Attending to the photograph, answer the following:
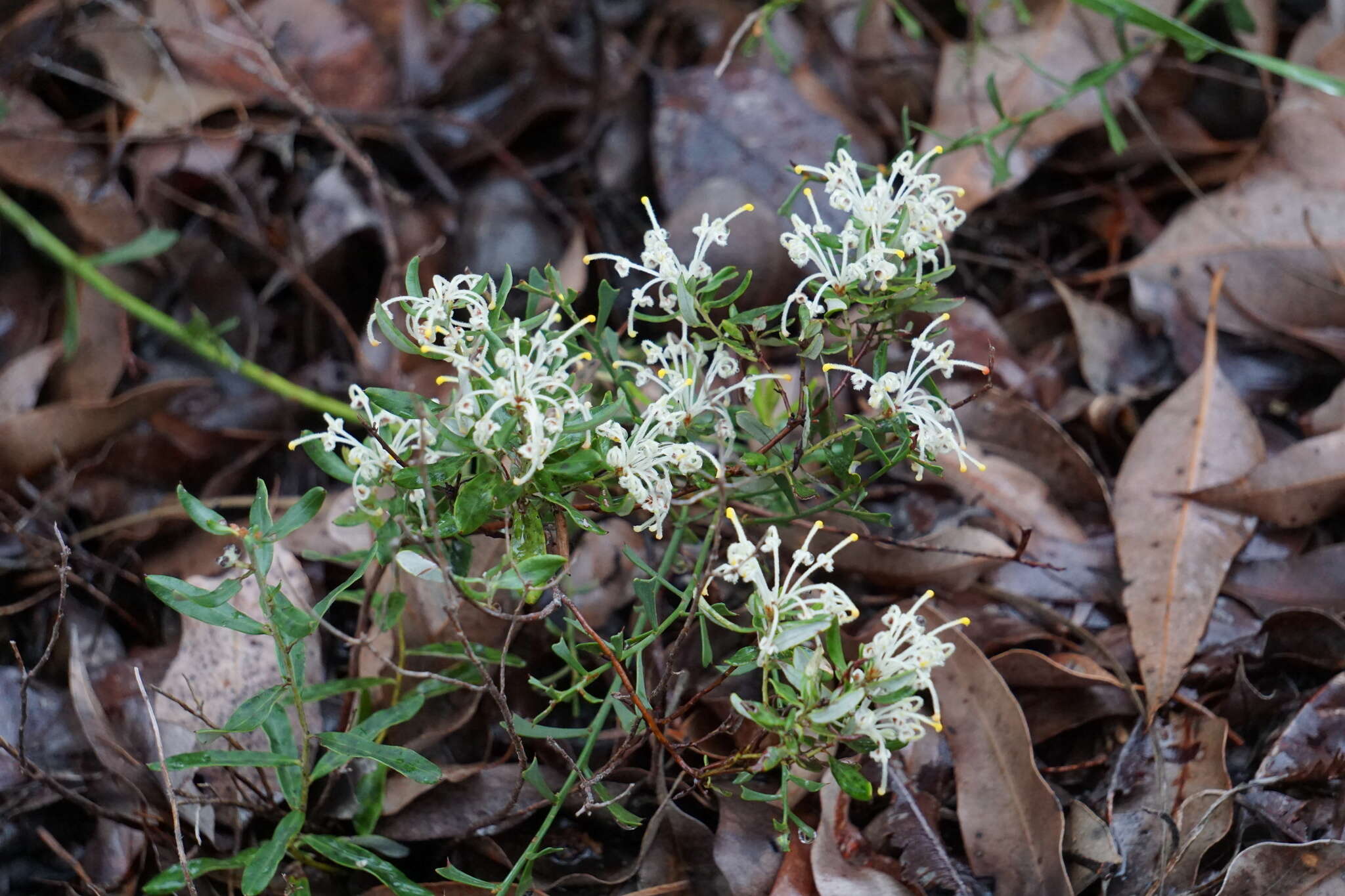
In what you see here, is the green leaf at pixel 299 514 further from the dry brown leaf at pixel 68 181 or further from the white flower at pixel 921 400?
the dry brown leaf at pixel 68 181

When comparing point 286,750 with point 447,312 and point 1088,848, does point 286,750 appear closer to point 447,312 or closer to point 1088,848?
point 447,312

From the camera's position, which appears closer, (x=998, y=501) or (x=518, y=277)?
(x=998, y=501)

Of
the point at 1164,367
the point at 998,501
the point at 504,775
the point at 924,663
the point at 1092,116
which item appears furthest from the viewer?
the point at 1092,116

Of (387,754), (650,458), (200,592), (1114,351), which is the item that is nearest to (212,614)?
(200,592)

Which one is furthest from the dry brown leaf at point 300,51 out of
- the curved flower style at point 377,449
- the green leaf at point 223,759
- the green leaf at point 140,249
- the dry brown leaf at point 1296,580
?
the dry brown leaf at point 1296,580

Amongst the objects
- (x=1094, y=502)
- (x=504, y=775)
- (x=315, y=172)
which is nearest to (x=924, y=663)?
(x=504, y=775)

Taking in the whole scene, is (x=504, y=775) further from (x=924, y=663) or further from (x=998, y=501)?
(x=998, y=501)

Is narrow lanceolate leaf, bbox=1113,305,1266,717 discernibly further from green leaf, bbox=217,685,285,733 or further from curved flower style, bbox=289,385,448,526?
green leaf, bbox=217,685,285,733
